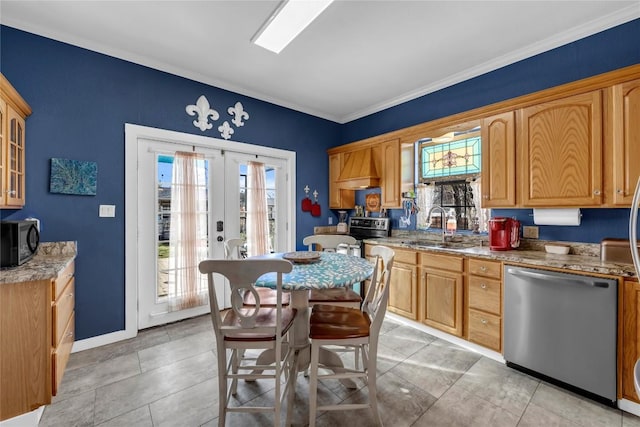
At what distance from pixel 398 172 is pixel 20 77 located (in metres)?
3.78

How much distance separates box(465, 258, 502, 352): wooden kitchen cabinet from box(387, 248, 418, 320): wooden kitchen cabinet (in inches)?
21.5

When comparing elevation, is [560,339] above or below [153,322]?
above

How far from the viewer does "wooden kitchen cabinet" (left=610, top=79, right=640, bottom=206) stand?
76.5 inches

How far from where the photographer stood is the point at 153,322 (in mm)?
3018

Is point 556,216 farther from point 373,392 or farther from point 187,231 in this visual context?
point 187,231

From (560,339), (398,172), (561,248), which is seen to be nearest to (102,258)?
(398,172)

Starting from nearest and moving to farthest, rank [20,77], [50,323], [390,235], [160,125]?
[50,323], [20,77], [160,125], [390,235]

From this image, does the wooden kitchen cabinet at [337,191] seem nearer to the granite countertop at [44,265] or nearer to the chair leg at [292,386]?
the chair leg at [292,386]

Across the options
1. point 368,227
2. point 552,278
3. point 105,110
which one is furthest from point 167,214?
point 552,278

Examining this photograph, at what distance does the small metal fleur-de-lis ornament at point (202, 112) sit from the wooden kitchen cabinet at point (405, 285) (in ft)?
8.83

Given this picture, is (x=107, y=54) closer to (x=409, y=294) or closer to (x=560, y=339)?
(x=409, y=294)

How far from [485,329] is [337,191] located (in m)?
2.69

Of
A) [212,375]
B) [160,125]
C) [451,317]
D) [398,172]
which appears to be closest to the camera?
[212,375]

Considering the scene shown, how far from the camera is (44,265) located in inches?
74.4
